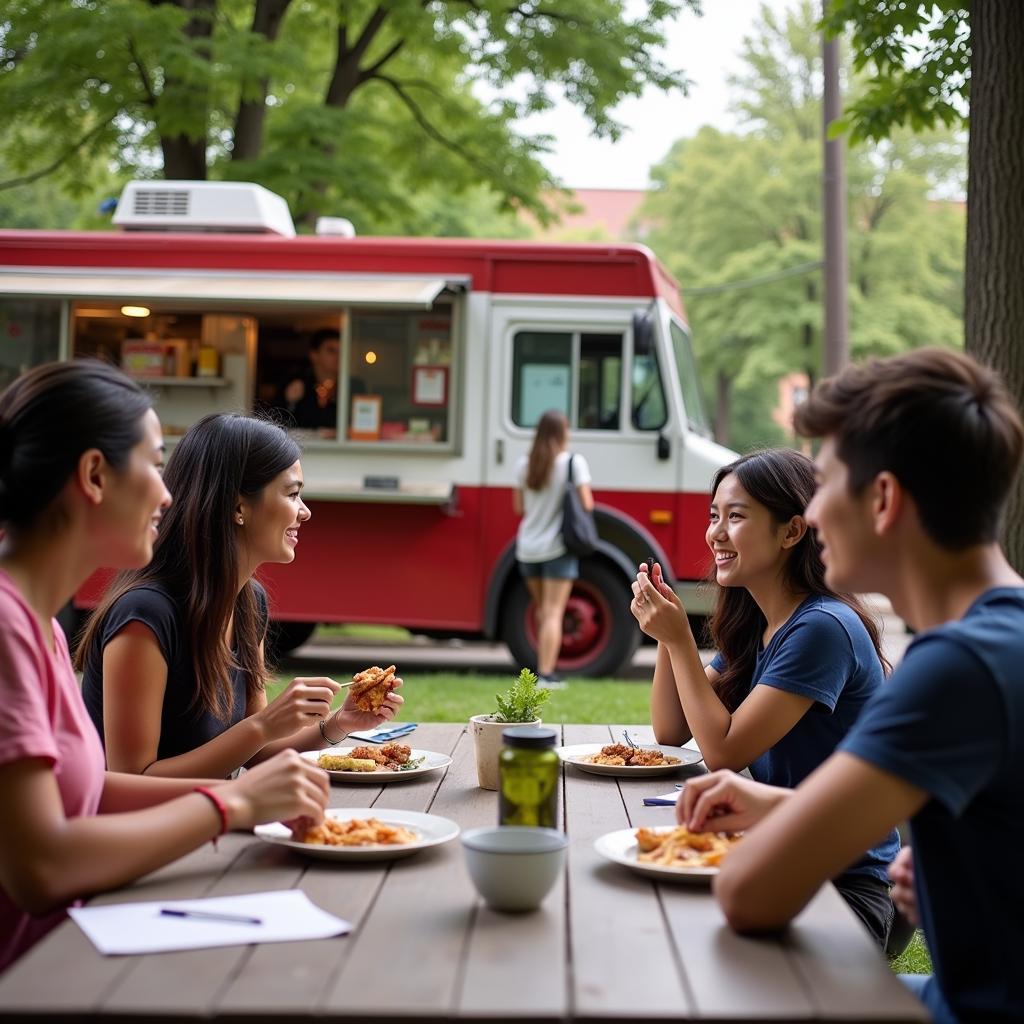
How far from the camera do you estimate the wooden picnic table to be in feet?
5.04

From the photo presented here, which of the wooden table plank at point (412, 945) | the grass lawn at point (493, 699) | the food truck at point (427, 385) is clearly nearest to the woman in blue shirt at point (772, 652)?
the wooden table plank at point (412, 945)

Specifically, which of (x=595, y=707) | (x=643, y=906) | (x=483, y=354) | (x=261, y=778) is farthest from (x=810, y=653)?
(x=483, y=354)

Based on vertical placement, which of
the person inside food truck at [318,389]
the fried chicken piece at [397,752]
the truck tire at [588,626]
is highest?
the person inside food truck at [318,389]

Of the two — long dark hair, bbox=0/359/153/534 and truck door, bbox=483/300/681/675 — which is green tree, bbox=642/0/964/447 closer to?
truck door, bbox=483/300/681/675

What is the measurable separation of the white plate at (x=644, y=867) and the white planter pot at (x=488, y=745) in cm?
52

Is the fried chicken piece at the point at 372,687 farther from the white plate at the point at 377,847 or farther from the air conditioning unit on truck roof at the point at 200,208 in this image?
the air conditioning unit on truck roof at the point at 200,208

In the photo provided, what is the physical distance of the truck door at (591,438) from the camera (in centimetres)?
930

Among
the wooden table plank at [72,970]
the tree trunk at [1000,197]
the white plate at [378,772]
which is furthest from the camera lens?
the tree trunk at [1000,197]

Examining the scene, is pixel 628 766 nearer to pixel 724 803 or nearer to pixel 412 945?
pixel 724 803

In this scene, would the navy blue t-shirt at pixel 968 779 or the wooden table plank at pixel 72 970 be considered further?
the navy blue t-shirt at pixel 968 779

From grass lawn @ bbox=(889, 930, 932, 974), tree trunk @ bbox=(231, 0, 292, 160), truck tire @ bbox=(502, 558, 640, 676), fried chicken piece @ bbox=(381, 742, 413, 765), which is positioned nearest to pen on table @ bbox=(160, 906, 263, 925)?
fried chicken piece @ bbox=(381, 742, 413, 765)

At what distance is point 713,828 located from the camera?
225 cm

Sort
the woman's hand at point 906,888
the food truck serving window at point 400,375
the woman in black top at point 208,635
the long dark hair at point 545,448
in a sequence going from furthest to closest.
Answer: the food truck serving window at point 400,375
the long dark hair at point 545,448
the woman in black top at point 208,635
the woman's hand at point 906,888

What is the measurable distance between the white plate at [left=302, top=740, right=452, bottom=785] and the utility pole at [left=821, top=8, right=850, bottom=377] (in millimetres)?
9771
